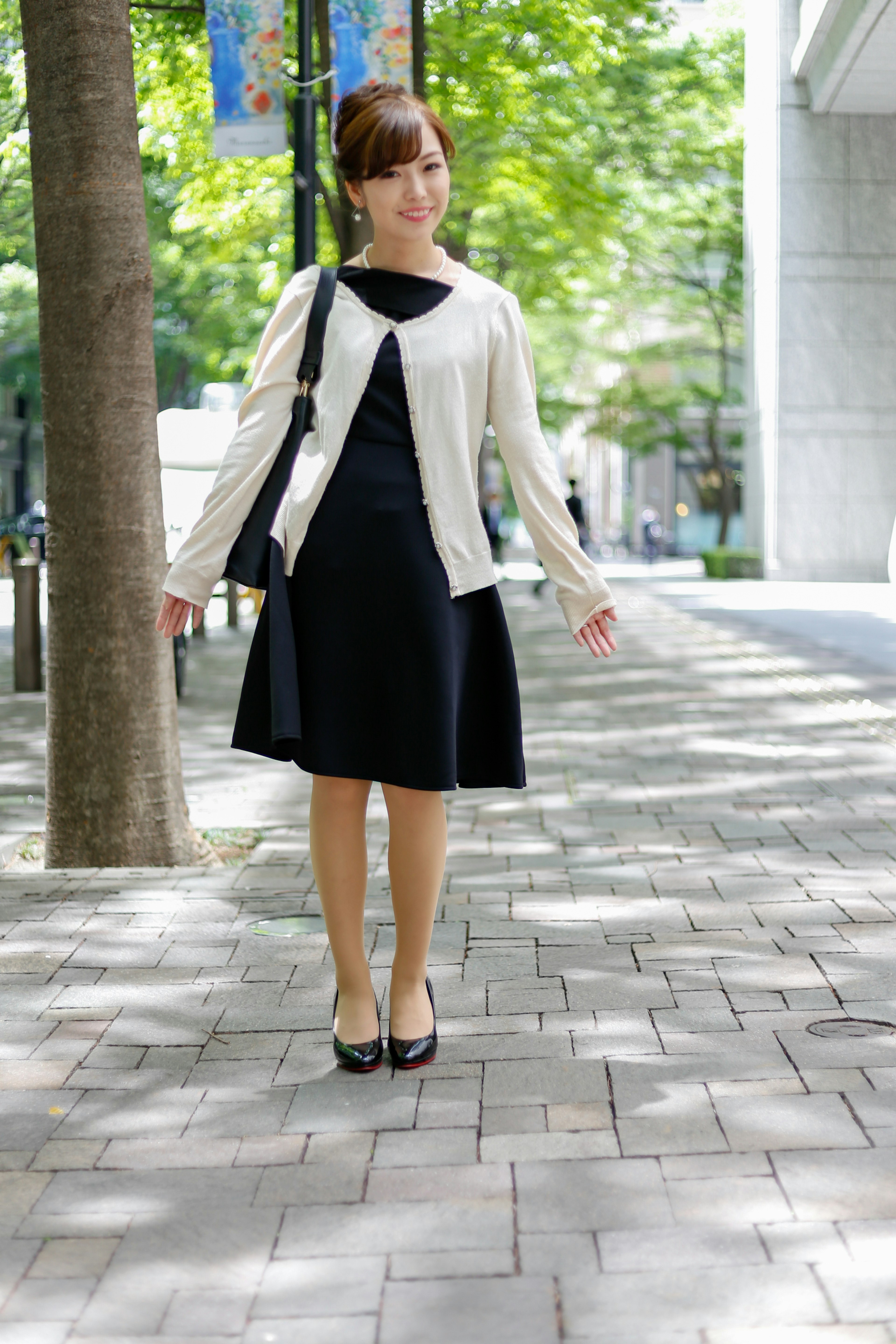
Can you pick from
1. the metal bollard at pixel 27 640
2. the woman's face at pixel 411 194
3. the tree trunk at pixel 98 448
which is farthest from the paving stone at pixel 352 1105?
the metal bollard at pixel 27 640

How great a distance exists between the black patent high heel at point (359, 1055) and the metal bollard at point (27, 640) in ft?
28.3

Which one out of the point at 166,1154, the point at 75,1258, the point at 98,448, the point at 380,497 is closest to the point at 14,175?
the point at 98,448

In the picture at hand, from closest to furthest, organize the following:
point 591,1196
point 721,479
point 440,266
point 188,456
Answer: point 591,1196, point 440,266, point 188,456, point 721,479

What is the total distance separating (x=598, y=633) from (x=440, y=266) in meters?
0.84

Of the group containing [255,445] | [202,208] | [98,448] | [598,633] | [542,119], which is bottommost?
[598,633]

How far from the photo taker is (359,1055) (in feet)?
10.5

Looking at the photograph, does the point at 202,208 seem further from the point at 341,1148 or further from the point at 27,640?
the point at 341,1148

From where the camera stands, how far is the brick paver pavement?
2238mm

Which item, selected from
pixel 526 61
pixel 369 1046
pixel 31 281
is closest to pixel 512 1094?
pixel 369 1046

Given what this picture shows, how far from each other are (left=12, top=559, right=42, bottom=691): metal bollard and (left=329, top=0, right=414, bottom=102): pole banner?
443 centimetres

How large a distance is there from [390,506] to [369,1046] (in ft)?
3.74

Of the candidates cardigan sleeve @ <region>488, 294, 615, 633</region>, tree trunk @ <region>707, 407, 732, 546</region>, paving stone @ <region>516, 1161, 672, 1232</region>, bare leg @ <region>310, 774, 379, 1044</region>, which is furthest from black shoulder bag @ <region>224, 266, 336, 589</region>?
tree trunk @ <region>707, 407, 732, 546</region>

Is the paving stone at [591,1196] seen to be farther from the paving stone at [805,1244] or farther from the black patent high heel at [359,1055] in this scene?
the black patent high heel at [359,1055]

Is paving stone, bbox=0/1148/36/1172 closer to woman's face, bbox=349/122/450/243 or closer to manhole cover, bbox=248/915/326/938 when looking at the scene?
manhole cover, bbox=248/915/326/938
